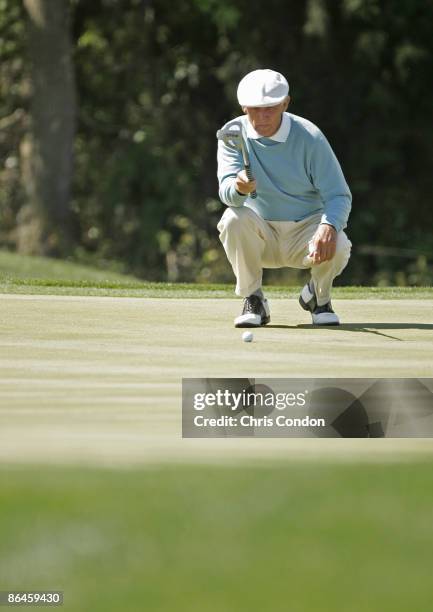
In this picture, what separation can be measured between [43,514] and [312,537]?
0.61 meters

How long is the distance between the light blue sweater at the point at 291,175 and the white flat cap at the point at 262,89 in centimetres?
40

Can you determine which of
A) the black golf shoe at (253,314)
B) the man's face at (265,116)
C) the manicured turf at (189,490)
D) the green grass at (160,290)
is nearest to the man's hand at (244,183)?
the man's face at (265,116)

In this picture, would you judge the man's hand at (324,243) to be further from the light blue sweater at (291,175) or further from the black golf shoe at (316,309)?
the black golf shoe at (316,309)

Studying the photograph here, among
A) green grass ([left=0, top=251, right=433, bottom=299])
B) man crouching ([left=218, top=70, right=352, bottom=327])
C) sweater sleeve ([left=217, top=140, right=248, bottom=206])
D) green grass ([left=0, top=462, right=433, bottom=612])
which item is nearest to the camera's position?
green grass ([left=0, top=462, right=433, bottom=612])

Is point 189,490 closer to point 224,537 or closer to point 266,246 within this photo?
point 224,537

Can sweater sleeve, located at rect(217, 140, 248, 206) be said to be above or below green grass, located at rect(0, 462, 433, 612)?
above

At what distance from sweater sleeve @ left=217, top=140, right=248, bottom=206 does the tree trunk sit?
14902 mm

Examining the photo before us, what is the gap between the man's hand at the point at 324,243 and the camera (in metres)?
6.74

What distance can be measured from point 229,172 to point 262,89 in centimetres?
51

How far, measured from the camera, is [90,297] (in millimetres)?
8422

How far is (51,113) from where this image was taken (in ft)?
72.4

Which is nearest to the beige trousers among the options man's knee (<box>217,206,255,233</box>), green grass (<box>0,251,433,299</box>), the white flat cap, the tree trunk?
man's knee (<box>217,206,255,233</box>)

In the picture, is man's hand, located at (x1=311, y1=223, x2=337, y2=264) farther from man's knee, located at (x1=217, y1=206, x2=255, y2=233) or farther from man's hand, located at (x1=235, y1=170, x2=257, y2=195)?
man's knee, located at (x1=217, y1=206, x2=255, y2=233)

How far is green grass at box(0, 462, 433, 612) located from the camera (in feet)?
8.99
